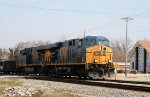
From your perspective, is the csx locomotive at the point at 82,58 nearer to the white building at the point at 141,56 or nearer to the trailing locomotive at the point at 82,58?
the trailing locomotive at the point at 82,58

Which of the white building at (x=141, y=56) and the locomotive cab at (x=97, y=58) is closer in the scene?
the locomotive cab at (x=97, y=58)

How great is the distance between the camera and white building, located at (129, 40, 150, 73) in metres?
83.1

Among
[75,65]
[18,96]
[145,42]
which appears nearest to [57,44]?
[75,65]

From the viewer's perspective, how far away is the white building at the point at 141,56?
83.1 meters

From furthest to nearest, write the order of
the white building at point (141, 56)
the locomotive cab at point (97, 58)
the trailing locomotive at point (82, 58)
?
the white building at point (141, 56)
the trailing locomotive at point (82, 58)
the locomotive cab at point (97, 58)

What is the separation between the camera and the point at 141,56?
8619cm

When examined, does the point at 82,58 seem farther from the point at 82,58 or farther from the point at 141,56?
the point at 141,56

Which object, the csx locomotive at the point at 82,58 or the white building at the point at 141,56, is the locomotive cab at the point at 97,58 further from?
the white building at the point at 141,56

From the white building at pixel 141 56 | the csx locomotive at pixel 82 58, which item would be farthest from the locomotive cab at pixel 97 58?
the white building at pixel 141 56

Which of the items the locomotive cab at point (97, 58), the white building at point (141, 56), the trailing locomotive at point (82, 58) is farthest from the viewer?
the white building at point (141, 56)

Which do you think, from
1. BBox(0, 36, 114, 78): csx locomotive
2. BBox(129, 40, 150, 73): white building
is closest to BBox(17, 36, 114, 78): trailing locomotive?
BBox(0, 36, 114, 78): csx locomotive

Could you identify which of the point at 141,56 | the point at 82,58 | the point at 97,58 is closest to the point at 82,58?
the point at 82,58

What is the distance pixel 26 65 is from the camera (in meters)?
44.8

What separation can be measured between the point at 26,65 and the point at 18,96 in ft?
90.7
